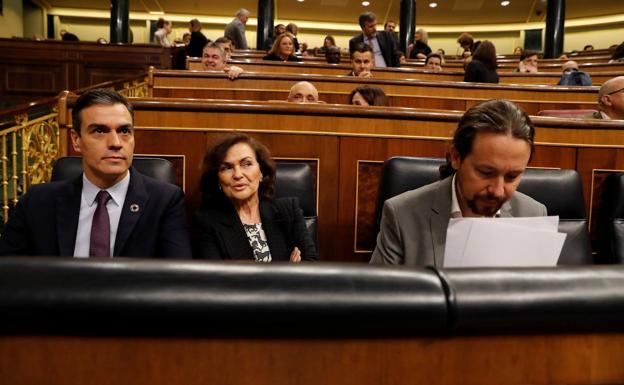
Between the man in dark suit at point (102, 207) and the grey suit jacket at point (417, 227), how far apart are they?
2.16 feet

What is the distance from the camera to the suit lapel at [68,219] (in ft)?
5.03

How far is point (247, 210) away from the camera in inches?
75.3

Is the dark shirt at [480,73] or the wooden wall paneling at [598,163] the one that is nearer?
the wooden wall paneling at [598,163]

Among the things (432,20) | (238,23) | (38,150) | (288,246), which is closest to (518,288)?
(288,246)

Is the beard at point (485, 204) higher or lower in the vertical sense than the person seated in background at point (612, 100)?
lower

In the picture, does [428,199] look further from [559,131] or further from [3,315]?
[559,131]

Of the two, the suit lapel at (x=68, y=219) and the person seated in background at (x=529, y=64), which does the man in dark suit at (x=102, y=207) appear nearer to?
the suit lapel at (x=68, y=219)

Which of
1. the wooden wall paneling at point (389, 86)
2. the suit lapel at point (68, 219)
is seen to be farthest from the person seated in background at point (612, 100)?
the suit lapel at point (68, 219)

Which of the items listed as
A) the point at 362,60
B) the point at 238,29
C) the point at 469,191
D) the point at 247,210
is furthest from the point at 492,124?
the point at 238,29

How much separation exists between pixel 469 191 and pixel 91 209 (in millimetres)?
1095

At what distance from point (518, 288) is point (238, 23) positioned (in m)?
6.08

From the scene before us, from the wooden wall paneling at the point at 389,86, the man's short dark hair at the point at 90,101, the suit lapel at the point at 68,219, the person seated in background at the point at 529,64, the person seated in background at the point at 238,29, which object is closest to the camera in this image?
the suit lapel at the point at 68,219

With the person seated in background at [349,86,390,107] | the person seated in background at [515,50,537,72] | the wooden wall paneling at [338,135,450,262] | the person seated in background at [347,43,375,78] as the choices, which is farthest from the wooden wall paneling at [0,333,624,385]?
the person seated in background at [515,50,537,72]

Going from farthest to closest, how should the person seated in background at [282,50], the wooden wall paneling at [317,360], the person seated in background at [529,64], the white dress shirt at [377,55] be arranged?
the person seated in background at [529,64] < the white dress shirt at [377,55] < the person seated in background at [282,50] < the wooden wall paneling at [317,360]
